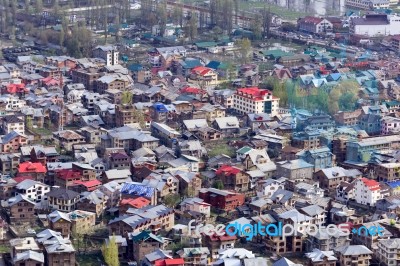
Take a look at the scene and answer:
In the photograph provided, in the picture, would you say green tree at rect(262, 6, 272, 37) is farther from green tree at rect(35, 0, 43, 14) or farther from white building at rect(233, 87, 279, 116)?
white building at rect(233, 87, 279, 116)

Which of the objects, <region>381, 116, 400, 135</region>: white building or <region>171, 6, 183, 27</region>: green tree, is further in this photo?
<region>171, 6, 183, 27</region>: green tree

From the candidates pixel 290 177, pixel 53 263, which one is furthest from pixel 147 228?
pixel 290 177

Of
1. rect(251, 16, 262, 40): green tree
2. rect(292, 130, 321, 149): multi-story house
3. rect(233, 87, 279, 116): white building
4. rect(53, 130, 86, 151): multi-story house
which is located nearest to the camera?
rect(292, 130, 321, 149): multi-story house

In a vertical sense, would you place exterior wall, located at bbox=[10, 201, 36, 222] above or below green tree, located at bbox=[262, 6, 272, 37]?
below

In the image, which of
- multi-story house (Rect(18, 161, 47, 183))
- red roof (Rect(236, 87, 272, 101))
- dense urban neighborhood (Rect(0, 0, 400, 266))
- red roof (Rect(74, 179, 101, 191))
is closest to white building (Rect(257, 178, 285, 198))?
dense urban neighborhood (Rect(0, 0, 400, 266))

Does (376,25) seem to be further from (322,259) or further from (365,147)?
(322,259)

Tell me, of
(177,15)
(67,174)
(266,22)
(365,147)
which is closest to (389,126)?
(365,147)

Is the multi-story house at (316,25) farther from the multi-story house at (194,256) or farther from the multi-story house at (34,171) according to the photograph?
the multi-story house at (194,256)
